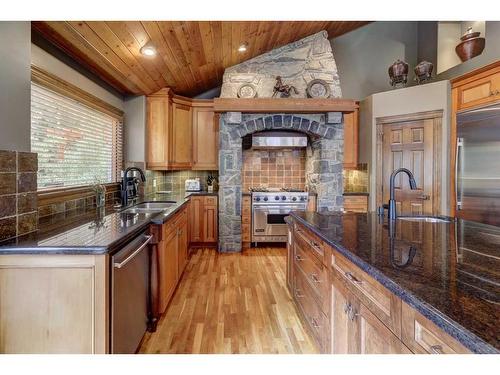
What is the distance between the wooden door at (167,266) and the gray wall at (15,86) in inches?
46.3

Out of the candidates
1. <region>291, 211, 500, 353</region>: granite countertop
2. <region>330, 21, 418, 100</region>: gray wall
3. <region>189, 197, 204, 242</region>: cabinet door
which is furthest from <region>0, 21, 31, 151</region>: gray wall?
<region>330, 21, 418, 100</region>: gray wall

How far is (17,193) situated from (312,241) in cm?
174

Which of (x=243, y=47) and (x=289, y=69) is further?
(x=289, y=69)

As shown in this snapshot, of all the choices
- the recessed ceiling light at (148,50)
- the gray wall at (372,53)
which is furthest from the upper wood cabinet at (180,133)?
the gray wall at (372,53)

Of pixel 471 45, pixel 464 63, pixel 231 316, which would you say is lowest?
pixel 231 316

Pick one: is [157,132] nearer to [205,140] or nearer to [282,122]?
[205,140]

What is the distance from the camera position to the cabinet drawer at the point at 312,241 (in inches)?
71.9

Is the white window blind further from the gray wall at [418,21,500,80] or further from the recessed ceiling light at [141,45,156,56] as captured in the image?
the gray wall at [418,21,500,80]

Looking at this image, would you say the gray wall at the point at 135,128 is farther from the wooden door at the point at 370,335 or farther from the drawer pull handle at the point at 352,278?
the wooden door at the point at 370,335

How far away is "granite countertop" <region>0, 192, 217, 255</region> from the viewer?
141cm

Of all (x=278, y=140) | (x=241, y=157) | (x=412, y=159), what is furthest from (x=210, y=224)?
(x=412, y=159)

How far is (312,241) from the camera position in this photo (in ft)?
6.62
